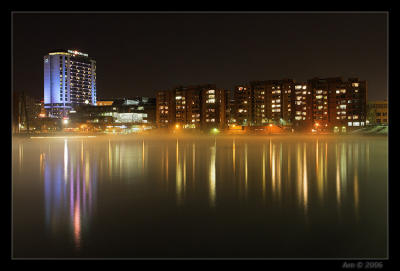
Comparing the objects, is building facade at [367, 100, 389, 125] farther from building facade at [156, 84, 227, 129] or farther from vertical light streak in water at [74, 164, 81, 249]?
vertical light streak in water at [74, 164, 81, 249]

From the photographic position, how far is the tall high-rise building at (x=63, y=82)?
588 feet

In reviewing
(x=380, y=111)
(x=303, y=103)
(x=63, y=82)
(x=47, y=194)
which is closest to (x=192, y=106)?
(x=303, y=103)

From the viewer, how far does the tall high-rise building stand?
179m

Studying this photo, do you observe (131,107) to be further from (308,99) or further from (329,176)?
(329,176)

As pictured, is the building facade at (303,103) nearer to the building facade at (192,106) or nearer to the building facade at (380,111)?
the building facade at (192,106)

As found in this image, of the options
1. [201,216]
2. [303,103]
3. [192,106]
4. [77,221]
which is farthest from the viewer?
[192,106]

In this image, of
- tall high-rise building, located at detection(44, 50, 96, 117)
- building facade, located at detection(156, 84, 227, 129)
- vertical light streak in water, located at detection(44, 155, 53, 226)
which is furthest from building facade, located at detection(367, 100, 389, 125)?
tall high-rise building, located at detection(44, 50, 96, 117)

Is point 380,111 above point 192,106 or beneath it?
beneath

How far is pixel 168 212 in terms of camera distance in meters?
7.39

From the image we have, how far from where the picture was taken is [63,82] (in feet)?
598

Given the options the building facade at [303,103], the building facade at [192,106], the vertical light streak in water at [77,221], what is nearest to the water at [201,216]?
the vertical light streak in water at [77,221]

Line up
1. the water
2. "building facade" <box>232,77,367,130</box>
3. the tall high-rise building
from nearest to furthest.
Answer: the water, "building facade" <box>232,77,367,130</box>, the tall high-rise building

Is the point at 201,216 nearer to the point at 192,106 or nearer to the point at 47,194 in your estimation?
the point at 47,194
